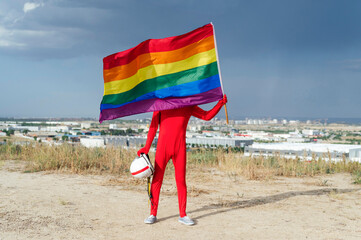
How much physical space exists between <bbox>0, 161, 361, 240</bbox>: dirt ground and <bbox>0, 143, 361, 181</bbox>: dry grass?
821mm

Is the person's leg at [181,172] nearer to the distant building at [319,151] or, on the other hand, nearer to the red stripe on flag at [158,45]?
the red stripe on flag at [158,45]

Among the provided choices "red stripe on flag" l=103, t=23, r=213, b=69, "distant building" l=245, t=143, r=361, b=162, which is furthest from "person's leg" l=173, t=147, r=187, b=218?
"distant building" l=245, t=143, r=361, b=162

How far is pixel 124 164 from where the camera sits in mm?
11898

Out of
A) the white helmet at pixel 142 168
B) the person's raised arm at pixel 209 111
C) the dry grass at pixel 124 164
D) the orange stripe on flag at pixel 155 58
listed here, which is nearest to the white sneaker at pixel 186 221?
the white helmet at pixel 142 168

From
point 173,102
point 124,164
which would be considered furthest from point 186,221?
point 124,164

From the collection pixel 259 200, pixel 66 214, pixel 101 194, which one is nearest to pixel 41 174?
pixel 101 194

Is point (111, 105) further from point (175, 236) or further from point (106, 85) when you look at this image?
point (175, 236)

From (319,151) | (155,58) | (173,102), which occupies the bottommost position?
(319,151)

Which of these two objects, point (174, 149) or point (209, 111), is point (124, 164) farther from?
point (209, 111)

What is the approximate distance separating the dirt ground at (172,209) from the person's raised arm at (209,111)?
5.53 ft

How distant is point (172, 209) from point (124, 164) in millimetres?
5458

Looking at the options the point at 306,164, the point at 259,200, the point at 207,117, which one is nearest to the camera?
the point at 207,117

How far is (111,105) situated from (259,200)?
375 centimetres

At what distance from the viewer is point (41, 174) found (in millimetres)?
10367
